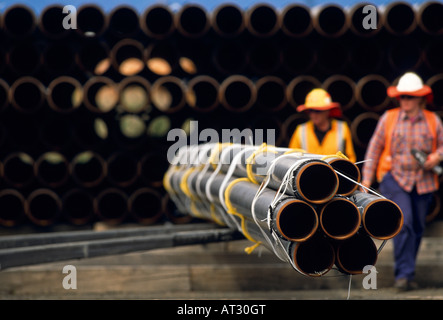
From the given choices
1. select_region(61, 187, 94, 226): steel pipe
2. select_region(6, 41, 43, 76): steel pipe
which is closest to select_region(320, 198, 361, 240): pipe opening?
select_region(61, 187, 94, 226): steel pipe

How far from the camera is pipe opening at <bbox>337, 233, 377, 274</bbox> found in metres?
2.85

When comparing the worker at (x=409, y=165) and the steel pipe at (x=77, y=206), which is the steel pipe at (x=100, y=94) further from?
the worker at (x=409, y=165)

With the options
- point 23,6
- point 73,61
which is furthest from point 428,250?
point 23,6

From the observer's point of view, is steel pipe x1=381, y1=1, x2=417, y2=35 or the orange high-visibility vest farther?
steel pipe x1=381, y1=1, x2=417, y2=35

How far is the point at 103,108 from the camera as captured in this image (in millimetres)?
6793

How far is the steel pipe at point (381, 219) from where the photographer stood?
2.79 m

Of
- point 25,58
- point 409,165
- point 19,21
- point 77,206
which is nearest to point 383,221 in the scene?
point 409,165

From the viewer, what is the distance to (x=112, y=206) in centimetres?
685

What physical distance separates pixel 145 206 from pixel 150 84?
1.38 meters

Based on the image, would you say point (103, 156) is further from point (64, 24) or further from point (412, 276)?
point (412, 276)

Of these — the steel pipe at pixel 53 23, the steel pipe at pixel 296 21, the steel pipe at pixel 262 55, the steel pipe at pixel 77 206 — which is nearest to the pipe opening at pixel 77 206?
→ the steel pipe at pixel 77 206

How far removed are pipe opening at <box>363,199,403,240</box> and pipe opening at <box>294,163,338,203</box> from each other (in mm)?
209

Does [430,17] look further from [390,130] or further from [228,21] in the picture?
[228,21]

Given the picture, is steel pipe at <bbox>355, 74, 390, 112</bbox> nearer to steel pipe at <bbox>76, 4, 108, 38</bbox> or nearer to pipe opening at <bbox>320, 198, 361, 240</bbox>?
steel pipe at <bbox>76, 4, 108, 38</bbox>
